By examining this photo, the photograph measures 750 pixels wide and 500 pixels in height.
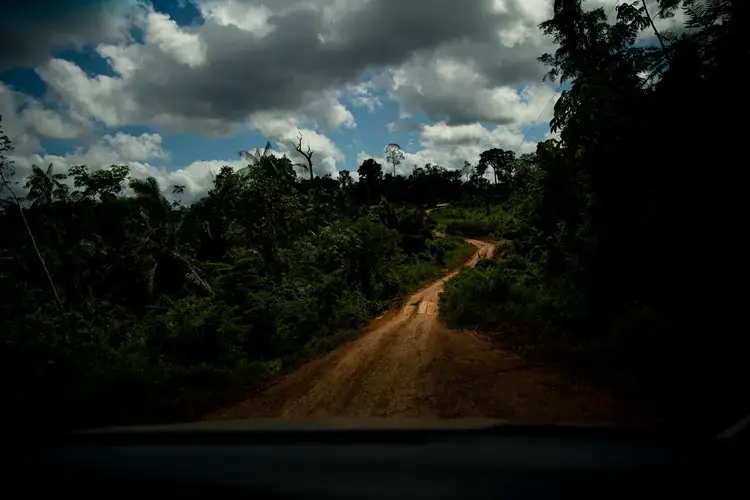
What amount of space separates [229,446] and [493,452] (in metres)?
0.87

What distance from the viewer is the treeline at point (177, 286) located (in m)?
8.89

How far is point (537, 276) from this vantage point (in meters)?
17.7

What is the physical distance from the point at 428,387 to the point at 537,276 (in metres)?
10.0

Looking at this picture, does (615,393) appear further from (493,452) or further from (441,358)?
(493,452)

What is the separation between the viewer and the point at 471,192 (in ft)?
259

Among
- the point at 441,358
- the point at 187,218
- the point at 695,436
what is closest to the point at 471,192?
the point at 187,218

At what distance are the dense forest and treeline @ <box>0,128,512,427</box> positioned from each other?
62 mm

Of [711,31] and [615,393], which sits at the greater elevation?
[711,31]

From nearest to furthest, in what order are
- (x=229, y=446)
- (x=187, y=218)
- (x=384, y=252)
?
(x=229, y=446), (x=384, y=252), (x=187, y=218)

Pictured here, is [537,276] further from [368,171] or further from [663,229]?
[368,171]

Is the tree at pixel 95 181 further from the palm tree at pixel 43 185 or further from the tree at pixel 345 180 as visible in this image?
the tree at pixel 345 180

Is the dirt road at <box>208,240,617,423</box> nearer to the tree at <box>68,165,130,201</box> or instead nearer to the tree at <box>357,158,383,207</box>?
the tree at <box>68,165,130,201</box>

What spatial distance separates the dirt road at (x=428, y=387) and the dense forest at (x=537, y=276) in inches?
28.3

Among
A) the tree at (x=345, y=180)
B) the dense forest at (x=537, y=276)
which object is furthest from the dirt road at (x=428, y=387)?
the tree at (x=345, y=180)
